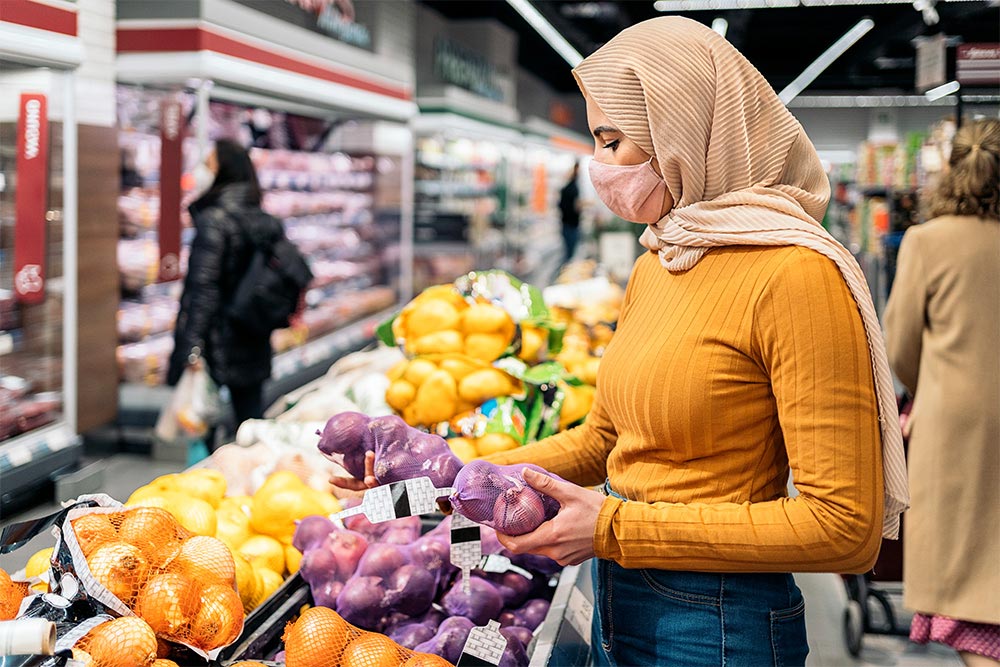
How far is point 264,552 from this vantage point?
6.88ft

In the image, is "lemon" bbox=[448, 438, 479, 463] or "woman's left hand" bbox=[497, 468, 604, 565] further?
"lemon" bbox=[448, 438, 479, 463]

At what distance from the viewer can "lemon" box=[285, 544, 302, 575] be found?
2.15m

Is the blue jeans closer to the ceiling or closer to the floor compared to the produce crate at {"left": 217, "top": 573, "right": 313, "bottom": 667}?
closer to the ceiling

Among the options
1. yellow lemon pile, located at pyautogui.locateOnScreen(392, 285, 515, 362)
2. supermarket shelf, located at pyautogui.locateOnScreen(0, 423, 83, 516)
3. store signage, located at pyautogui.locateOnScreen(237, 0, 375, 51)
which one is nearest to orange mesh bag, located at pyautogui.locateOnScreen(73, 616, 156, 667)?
yellow lemon pile, located at pyautogui.locateOnScreen(392, 285, 515, 362)

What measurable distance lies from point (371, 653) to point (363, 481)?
0.31 meters

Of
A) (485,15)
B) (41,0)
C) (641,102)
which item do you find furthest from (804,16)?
(641,102)

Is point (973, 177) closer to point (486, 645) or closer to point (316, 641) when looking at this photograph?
point (486, 645)

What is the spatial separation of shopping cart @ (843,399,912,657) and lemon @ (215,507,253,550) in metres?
2.52

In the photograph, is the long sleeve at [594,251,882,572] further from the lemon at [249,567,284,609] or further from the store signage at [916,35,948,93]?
the store signage at [916,35,948,93]

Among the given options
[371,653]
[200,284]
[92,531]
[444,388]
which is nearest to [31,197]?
[200,284]

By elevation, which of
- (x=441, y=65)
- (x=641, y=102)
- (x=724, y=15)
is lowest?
(x=641, y=102)

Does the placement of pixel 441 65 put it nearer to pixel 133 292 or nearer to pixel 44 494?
pixel 133 292

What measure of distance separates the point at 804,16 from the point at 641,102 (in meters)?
20.4

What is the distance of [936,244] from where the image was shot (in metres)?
3.07
